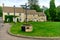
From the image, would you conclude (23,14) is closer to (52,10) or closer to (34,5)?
(52,10)

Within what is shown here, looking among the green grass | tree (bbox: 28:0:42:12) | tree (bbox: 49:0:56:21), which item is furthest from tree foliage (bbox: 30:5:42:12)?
the green grass

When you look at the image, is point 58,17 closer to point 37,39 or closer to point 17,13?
point 17,13

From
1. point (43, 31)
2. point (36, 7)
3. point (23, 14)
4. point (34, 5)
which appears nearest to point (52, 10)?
point (23, 14)

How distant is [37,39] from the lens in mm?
20703

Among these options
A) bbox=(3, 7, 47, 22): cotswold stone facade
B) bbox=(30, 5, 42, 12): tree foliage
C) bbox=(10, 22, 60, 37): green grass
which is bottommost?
bbox=(10, 22, 60, 37): green grass

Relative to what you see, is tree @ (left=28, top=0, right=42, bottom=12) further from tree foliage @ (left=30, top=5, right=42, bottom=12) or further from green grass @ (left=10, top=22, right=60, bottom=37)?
green grass @ (left=10, top=22, right=60, bottom=37)

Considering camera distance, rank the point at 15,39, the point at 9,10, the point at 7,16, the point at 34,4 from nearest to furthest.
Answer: the point at 15,39 < the point at 7,16 < the point at 9,10 < the point at 34,4

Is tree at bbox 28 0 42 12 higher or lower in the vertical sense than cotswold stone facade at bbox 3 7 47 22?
higher

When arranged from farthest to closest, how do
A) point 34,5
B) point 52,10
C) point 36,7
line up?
point 34,5
point 36,7
point 52,10

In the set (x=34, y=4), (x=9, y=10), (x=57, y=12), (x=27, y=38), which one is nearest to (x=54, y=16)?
(x=57, y=12)

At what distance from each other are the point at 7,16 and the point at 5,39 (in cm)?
4713

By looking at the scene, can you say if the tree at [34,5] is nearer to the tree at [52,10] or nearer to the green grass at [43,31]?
the tree at [52,10]

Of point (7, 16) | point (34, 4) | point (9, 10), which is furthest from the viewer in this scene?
point (34, 4)

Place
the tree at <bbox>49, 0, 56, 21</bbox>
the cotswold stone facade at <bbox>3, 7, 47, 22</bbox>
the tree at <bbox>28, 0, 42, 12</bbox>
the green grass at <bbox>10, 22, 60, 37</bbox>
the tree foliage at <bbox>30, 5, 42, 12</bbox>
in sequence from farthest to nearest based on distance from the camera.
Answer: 1. the tree at <bbox>28, 0, 42, 12</bbox>
2. the tree foliage at <bbox>30, 5, 42, 12</bbox>
3. the tree at <bbox>49, 0, 56, 21</bbox>
4. the cotswold stone facade at <bbox>3, 7, 47, 22</bbox>
5. the green grass at <bbox>10, 22, 60, 37</bbox>
